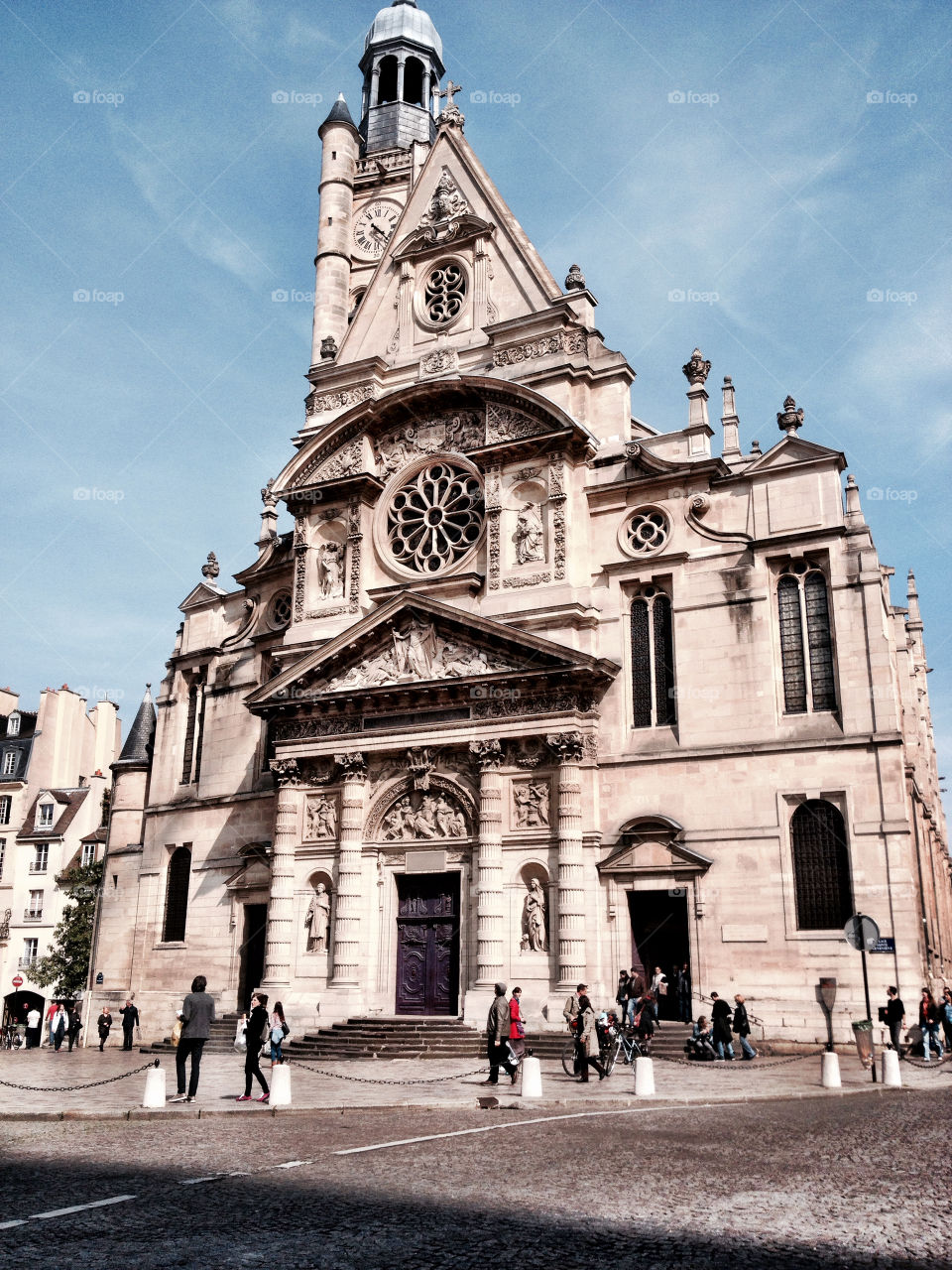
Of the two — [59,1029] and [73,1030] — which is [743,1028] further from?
[59,1029]

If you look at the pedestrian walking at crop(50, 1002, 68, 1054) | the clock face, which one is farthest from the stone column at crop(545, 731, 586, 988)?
the clock face

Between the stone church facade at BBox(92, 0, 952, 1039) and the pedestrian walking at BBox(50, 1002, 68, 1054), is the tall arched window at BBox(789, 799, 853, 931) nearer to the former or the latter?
the stone church facade at BBox(92, 0, 952, 1039)

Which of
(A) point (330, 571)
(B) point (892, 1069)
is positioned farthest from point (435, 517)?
(B) point (892, 1069)

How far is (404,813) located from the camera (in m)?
29.6

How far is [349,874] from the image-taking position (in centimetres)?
2925

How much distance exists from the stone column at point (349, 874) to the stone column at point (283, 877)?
4.95 ft

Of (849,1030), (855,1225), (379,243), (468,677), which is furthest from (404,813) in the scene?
(379,243)

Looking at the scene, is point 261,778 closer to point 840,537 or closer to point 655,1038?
point 655,1038

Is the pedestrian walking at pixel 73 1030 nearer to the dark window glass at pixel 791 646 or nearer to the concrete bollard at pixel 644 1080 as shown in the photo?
the concrete bollard at pixel 644 1080

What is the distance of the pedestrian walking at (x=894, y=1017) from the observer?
896 inches

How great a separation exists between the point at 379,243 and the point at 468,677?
2370cm

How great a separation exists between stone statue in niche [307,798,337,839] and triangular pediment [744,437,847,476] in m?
13.9

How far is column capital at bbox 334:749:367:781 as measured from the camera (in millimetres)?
29938

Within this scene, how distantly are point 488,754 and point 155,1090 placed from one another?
14.0m
